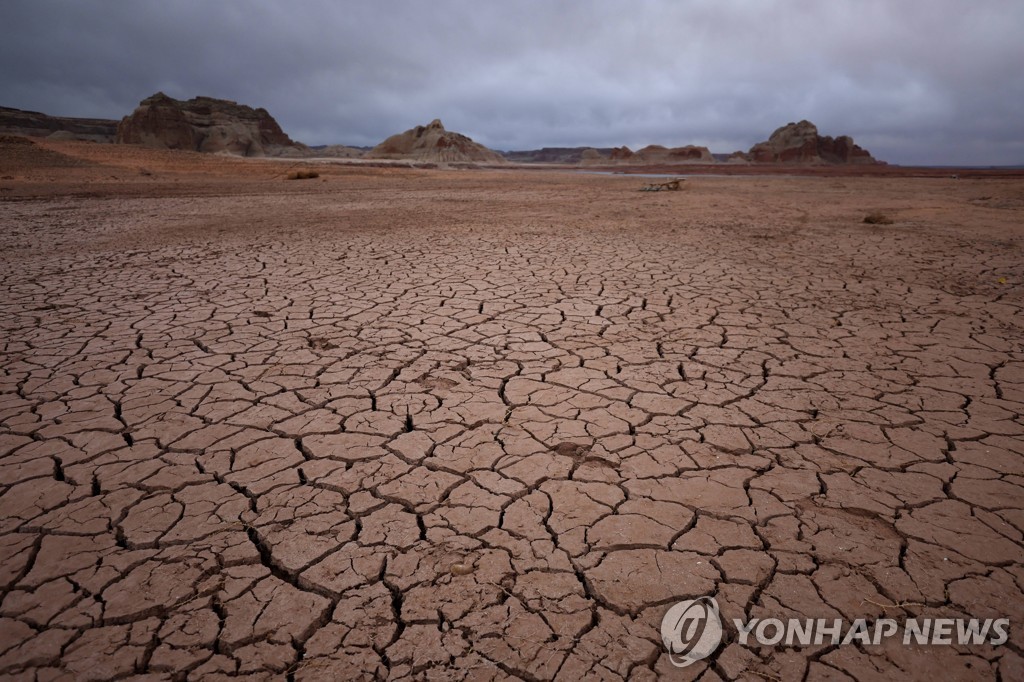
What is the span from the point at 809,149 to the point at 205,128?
7455 centimetres

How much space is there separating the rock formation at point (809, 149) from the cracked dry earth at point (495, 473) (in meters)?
71.4

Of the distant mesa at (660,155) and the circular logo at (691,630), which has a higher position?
the distant mesa at (660,155)

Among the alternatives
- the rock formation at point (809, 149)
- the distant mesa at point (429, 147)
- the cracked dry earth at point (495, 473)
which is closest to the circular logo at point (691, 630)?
the cracked dry earth at point (495, 473)

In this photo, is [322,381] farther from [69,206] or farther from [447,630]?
[69,206]

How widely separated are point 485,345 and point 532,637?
2123 mm

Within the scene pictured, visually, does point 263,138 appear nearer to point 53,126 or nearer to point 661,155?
point 53,126

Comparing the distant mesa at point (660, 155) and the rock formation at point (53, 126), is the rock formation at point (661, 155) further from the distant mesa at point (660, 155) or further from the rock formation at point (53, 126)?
the rock formation at point (53, 126)

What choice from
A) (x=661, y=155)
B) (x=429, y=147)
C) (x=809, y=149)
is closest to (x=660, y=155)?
(x=661, y=155)

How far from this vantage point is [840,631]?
4.49 feet

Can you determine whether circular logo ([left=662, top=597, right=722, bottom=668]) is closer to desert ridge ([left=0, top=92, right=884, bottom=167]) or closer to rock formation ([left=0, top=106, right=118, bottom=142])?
desert ridge ([left=0, top=92, right=884, bottom=167])

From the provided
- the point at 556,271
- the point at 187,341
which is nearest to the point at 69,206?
the point at 187,341

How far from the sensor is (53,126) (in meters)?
64.3

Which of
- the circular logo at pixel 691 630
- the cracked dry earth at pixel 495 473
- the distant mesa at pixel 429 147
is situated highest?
the distant mesa at pixel 429 147

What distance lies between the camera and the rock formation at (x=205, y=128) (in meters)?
48.0
